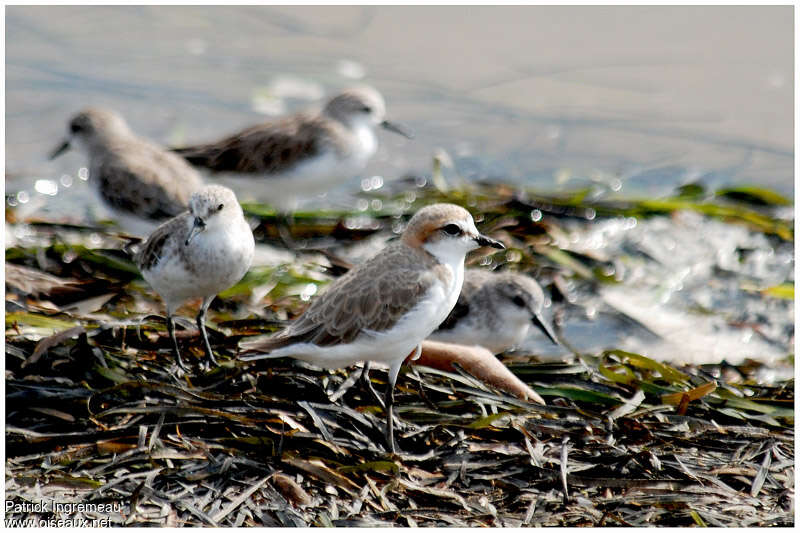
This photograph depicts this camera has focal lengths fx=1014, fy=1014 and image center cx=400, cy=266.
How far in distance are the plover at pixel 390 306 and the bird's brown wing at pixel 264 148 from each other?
276 centimetres

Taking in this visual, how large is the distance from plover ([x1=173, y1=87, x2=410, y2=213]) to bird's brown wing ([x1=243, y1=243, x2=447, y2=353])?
2630 millimetres

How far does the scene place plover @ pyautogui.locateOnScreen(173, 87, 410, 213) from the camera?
6.55 metres

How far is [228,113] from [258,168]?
5.10ft

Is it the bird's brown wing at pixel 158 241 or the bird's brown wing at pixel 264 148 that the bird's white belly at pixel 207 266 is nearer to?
the bird's brown wing at pixel 158 241

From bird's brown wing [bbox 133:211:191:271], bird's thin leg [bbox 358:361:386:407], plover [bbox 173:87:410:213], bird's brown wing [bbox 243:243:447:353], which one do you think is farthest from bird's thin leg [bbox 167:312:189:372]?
plover [bbox 173:87:410:213]

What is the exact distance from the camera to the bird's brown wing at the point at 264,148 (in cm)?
658

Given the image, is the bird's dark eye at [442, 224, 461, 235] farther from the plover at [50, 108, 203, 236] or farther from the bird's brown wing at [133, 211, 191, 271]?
the plover at [50, 108, 203, 236]

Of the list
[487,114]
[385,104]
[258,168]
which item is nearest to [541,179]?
[487,114]

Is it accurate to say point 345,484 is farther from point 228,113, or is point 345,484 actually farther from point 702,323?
point 228,113

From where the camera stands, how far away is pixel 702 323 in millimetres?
5230

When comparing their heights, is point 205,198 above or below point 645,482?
above

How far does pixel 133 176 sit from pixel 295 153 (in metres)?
1.17

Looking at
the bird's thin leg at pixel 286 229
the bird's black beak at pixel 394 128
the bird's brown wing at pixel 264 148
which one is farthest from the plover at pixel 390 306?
the bird's black beak at pixel 394 128

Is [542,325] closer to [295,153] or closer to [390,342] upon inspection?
[390,342]
